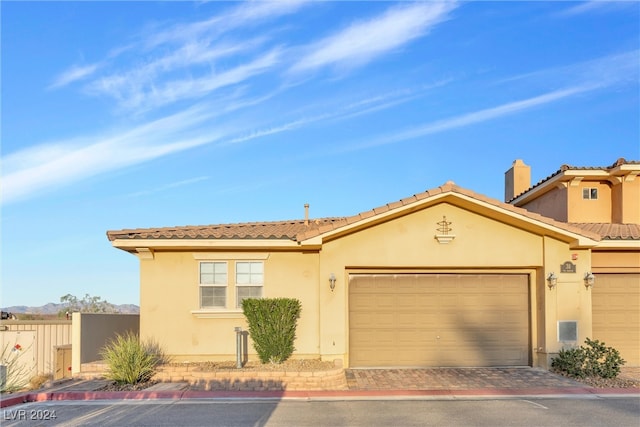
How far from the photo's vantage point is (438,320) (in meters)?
14.7

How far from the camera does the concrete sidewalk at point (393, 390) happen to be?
37.2 feet

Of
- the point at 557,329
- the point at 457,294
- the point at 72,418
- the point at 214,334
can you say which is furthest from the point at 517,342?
the point at 72,418

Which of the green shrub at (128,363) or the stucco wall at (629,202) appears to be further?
the stucco wall at (629,202)

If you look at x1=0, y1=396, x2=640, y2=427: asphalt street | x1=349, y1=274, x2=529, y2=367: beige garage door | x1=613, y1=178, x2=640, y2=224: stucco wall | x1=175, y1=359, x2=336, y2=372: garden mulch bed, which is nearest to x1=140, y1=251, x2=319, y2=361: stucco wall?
x1=175, y1=359, x2=336, y2=372: garden mulch bed

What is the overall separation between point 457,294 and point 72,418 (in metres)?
9.48

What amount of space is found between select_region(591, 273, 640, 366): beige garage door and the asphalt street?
4.20 meters

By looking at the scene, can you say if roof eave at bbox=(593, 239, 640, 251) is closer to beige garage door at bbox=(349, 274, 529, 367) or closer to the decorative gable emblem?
beige garage door at bbox=(349, 274, 529, 367)

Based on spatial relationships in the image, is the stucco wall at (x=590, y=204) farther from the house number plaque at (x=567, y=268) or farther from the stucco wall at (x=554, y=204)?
the house number plaque at (x=567, y=268)

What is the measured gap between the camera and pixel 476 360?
14.7 m

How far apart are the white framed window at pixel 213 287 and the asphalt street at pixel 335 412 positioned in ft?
12.3

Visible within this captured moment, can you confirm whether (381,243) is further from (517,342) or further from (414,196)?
(517,342)

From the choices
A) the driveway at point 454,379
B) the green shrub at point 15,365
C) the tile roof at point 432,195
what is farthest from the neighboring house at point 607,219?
the green shrub at point 15,365

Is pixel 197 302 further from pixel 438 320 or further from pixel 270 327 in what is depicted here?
pixel 438 320

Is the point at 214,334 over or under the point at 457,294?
under
